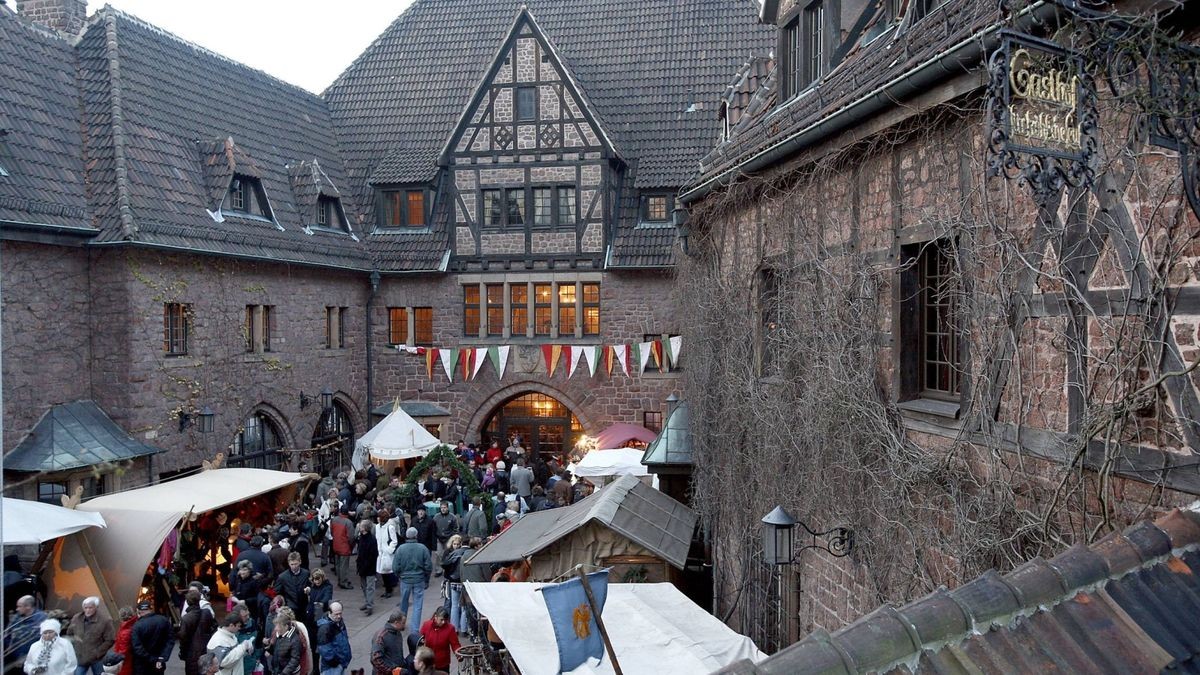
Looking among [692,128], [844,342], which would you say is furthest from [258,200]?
[844,342]

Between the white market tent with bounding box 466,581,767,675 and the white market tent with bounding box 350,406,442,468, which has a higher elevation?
the white market tent with bounding box 350,406,442,468

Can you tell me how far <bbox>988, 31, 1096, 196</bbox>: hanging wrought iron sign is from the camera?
3699mm

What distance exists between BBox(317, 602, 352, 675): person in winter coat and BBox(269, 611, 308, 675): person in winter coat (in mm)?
421

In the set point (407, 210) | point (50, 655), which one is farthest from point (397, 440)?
point (50, 655)

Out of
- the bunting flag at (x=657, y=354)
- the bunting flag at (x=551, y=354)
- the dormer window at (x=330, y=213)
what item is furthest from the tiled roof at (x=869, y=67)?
the dormer window at (x=330, y=213)

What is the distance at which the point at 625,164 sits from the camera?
2244 cm

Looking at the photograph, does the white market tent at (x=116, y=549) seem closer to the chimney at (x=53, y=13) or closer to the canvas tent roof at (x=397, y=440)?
the canvas tent roof at (x=397, y=440)

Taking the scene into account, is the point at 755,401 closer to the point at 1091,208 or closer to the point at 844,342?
the point at 844,342

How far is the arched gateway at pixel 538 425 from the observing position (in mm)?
23438

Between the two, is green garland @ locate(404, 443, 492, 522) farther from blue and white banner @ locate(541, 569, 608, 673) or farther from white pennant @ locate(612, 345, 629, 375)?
blue and white banner @ locate(541, 569, 608, 673)

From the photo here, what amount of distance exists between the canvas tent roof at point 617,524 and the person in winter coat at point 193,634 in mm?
2770

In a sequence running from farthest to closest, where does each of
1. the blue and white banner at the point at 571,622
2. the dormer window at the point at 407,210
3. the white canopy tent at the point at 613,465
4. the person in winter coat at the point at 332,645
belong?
1. the dormer window at the point at 407,210
2. the white canopy tent at the point at 613,465
3. the person in winter coat at the point at 332,645
4. the blue and white banner at the point at 571,622

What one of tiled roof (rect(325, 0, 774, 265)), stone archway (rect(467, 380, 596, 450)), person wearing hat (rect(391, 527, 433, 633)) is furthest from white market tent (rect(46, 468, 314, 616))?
tiled roof (rect(325, 0, 774, 265))

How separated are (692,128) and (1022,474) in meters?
18.3
